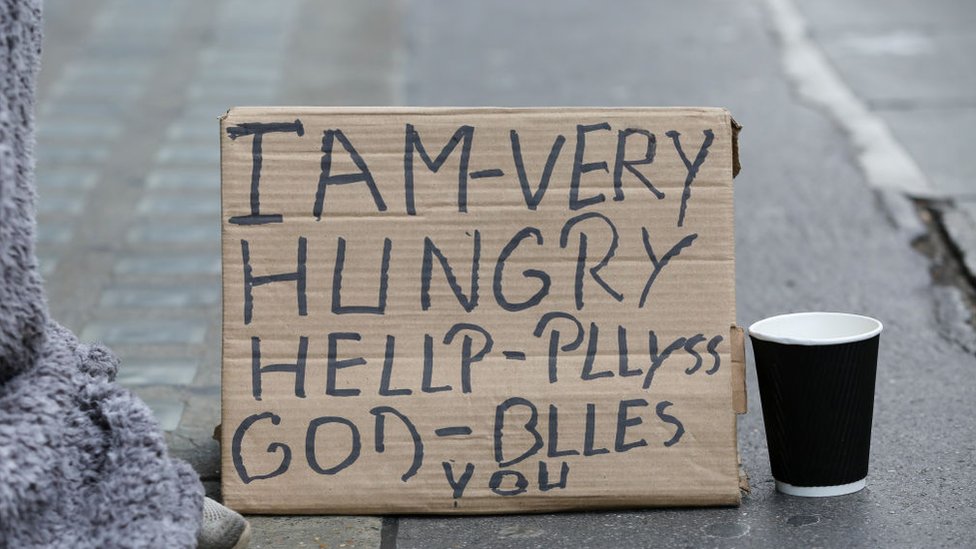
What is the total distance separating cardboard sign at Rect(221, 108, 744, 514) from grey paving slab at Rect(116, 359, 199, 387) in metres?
1.13

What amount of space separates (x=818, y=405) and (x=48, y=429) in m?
1.58

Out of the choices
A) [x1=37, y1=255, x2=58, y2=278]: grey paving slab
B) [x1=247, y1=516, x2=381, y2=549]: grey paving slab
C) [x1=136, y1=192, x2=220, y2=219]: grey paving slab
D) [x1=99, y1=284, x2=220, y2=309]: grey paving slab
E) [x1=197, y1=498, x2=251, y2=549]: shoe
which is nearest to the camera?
[x1=197, y1=498, x2=251, y2=549]: shoe

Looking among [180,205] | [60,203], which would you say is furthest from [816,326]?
[60,203]

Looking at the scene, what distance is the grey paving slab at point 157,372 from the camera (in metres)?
3.96

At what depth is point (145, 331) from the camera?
437 centimetres

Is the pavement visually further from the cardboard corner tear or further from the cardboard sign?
the cardboard corner tear

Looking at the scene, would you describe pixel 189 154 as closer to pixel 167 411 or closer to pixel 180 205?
pixel 180 205

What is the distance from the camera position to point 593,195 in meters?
2.95

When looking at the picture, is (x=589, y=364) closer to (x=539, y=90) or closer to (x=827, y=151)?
(x=827, y=151)

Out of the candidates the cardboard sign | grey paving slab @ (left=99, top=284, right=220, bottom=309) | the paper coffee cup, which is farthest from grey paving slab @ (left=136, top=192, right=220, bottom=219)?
the paper coffee cup

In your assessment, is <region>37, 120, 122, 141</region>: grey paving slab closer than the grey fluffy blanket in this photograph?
No

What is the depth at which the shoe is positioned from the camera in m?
2.56

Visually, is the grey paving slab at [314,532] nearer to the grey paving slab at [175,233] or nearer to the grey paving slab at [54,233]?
the grey paving slab at [175,233]

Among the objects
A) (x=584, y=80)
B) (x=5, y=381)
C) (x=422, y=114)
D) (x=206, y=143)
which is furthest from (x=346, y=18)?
(x=5, y=381)
